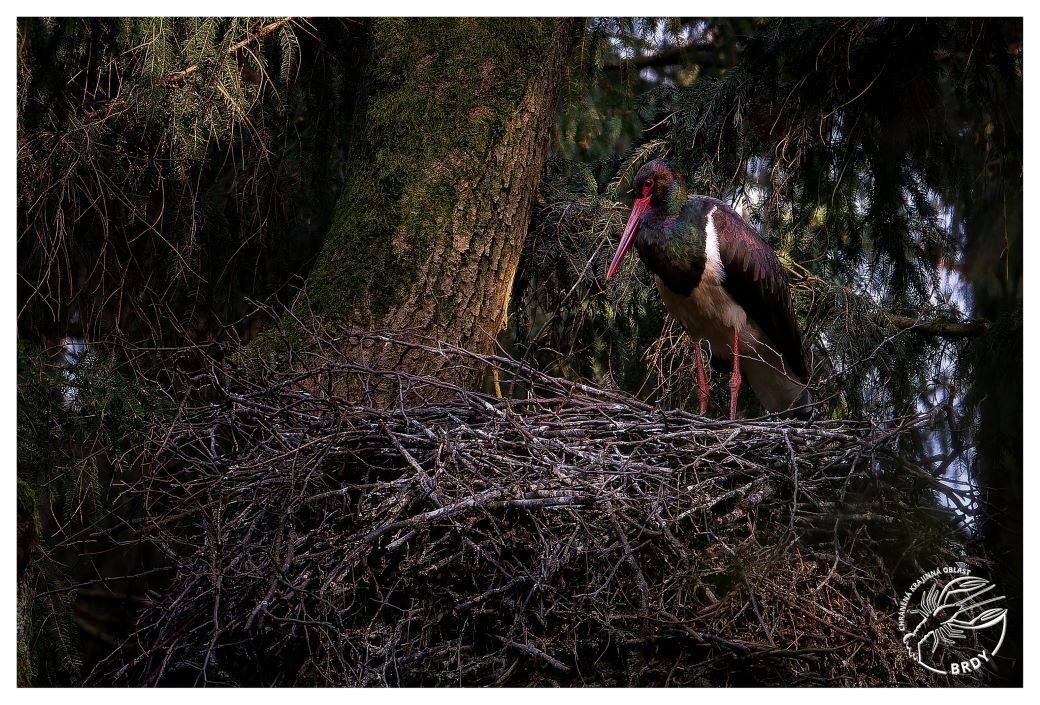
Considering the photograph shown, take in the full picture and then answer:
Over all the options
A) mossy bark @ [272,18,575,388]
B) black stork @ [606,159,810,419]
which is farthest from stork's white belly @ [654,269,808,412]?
mossy bark @ [272,18,575,388]

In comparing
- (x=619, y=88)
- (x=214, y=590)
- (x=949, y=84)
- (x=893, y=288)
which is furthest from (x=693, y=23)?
(x=214, y=590)

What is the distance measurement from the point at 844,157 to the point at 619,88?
1014mm

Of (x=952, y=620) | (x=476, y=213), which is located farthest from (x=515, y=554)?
(x=476, y=213)

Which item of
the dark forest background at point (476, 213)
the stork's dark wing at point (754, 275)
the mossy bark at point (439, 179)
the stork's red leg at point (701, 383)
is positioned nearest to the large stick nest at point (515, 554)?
the dark forest background at point (476, 213)

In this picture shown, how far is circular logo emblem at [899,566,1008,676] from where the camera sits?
2324 millimetres

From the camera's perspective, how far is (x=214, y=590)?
6.70ft

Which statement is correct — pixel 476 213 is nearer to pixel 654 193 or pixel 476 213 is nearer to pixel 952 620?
pixel 654 193

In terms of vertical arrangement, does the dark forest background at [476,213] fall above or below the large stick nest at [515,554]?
above

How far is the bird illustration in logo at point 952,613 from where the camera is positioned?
232 cm

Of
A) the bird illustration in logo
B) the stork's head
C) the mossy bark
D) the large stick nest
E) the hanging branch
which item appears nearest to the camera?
the large stick nest

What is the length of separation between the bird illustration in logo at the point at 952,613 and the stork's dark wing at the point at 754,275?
135cm

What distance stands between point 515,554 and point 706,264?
1714mm

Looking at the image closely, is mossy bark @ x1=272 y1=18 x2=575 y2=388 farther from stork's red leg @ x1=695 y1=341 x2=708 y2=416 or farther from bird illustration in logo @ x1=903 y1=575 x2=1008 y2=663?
bird illustration in logo @ x1=903 y1=575 x2=1008 y2=663

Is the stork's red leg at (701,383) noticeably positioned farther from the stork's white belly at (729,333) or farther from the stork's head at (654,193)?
the stork's head at (654,193)
